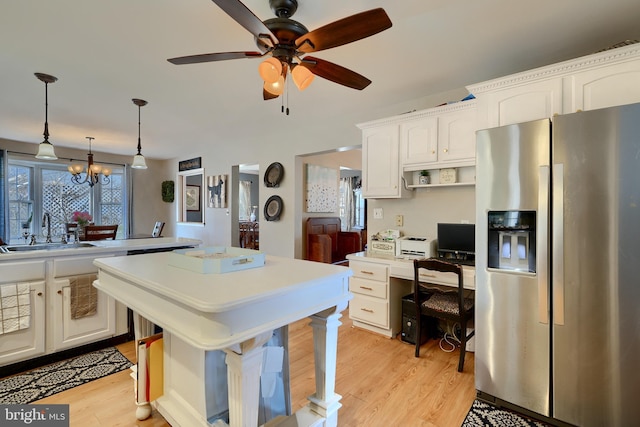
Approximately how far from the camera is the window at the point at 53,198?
18.2ft

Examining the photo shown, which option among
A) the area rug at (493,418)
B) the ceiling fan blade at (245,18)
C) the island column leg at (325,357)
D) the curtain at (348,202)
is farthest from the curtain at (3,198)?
the area rug at (493,418)

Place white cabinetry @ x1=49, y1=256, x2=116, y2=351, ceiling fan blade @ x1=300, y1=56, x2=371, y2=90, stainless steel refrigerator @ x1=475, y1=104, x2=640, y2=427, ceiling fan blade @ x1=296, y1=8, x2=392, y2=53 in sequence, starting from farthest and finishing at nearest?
white cabinetry @ x1=49, y1=256, x2=116, y2=351
ceiling fan blade @ x1=300, y1=56, x2=371, y2=90
stainless steel refrigerator @ x1=475, y1=104, x2=640, y2=427
ceiling fan blade @ x1=296, y1=8, x2=392, y2=53

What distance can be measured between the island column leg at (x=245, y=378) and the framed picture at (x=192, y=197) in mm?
5829

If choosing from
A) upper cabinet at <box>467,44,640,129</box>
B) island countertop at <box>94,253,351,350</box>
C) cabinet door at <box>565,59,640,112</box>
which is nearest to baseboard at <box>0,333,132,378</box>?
island countertop at <box>94,253,351,350</box>

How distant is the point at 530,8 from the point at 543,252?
4.83 ft

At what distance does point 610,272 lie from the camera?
61.3 inches

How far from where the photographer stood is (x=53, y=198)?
5.98 m

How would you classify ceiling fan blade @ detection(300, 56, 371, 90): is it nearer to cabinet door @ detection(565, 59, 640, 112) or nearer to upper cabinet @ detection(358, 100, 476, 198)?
upper cabinet @ detection(358, 100, 476, 198)

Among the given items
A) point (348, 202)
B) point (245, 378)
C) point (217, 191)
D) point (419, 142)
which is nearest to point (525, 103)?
point (419, 142)

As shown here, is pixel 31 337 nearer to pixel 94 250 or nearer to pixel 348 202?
pixel 94 250

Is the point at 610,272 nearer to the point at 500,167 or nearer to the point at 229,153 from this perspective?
the point at 500,167

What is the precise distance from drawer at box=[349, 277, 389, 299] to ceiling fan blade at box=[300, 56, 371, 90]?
1886 mm

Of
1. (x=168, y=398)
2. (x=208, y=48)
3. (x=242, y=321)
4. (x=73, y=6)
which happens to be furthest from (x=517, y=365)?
(x=73, y=6)

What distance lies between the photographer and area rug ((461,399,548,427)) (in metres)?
1.79
